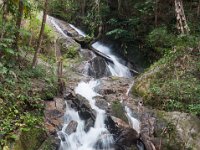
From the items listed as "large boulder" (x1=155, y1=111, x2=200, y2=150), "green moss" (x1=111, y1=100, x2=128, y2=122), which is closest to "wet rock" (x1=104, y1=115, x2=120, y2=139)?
"green moss" (x1=111, y1=100, x2=128, y2=122)

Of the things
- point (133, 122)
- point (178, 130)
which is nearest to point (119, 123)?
point (133, 122)

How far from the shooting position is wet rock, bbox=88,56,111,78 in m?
16.6

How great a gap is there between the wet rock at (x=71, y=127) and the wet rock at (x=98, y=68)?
17.9 feet

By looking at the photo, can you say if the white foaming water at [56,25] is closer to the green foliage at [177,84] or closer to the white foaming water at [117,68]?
the white foaming water at [117,68]

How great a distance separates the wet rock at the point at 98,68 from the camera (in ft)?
54.4

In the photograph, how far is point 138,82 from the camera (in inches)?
548

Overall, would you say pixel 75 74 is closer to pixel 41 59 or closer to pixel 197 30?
pixel 41 59

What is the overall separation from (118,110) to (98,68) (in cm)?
525

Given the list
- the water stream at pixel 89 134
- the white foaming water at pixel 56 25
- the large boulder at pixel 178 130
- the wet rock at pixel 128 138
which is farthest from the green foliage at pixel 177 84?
the white foaming water at pixel 56 25

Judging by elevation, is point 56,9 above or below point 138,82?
above

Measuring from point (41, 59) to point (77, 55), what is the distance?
2536mm

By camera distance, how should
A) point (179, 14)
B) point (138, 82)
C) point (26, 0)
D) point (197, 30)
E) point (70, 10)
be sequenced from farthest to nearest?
1. point (70, 10)
2. point (197, 30)
3. point (179, 14)
4. point (138, 82)
5. point (26, 0)

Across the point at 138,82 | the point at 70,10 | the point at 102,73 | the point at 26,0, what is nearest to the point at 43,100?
the point at 26,0

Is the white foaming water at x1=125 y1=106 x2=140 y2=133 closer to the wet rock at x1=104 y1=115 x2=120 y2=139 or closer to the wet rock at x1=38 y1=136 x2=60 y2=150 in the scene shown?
the wet rock at x1=104 y1=115 x2=120 y2=139
